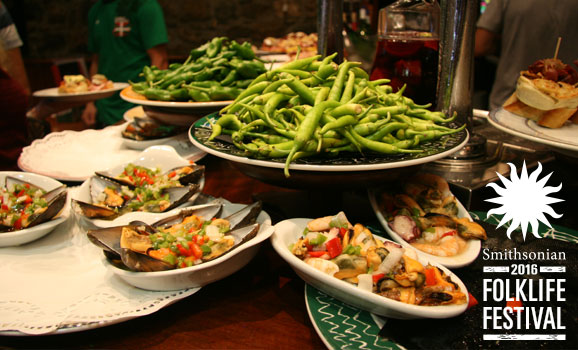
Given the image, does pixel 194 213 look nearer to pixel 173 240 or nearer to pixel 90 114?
pixel 173 240

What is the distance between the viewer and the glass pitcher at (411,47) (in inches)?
79.7

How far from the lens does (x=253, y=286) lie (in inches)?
49.6

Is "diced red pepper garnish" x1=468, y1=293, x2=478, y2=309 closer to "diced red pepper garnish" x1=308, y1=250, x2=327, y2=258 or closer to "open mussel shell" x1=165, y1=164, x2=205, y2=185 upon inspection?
"diced red pepper garnish" x1=308, y1=250, x2=327, y2=258

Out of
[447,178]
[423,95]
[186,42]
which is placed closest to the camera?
[447,178]

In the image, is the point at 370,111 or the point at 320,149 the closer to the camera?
the point at 320,149

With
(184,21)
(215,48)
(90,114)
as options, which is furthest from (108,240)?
(184,21)

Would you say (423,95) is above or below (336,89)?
below

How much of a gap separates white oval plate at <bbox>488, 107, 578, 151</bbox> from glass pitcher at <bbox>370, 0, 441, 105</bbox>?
0.35m

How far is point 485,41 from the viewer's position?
14.5ft

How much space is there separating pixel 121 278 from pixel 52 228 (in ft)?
1.58

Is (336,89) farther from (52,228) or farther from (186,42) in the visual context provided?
(186,42)

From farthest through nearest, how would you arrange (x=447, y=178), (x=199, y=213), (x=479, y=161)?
1. (x=479, y=161)
2. (x=447, y=178)
3. (x=199, y=213)

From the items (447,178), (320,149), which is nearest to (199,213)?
(320,149)

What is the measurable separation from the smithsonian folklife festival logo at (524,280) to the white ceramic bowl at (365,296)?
0.33 ft
